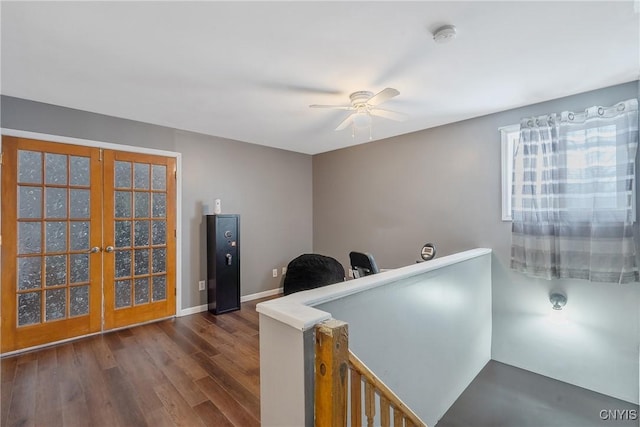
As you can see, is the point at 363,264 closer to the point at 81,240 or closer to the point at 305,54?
the point at 305,54

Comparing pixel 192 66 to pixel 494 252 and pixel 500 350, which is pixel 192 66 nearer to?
pixel 494 252

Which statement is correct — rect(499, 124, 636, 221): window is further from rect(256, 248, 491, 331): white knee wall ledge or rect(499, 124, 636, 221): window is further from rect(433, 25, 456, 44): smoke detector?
rect(256, 248, 491, 331): white knee wall ledge

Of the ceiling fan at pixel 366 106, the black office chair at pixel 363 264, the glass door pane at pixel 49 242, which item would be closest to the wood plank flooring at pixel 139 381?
the glass door pane at pixel 49 242

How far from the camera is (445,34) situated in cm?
173

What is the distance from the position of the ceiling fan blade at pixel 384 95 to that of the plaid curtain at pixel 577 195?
5.17 ft

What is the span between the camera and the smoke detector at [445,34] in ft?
5.58

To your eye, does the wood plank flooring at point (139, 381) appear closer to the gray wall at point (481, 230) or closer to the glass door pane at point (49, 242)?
the glass door pane at point (49, 242)

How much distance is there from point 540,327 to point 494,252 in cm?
80

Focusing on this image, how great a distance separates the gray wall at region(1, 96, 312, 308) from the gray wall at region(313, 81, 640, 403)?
0.65 metres

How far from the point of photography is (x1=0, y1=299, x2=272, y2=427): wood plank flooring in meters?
1.94

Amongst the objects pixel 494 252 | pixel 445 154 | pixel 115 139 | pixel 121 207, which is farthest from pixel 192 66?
pixel 494 252

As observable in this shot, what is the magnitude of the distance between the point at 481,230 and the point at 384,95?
77.2 inches
